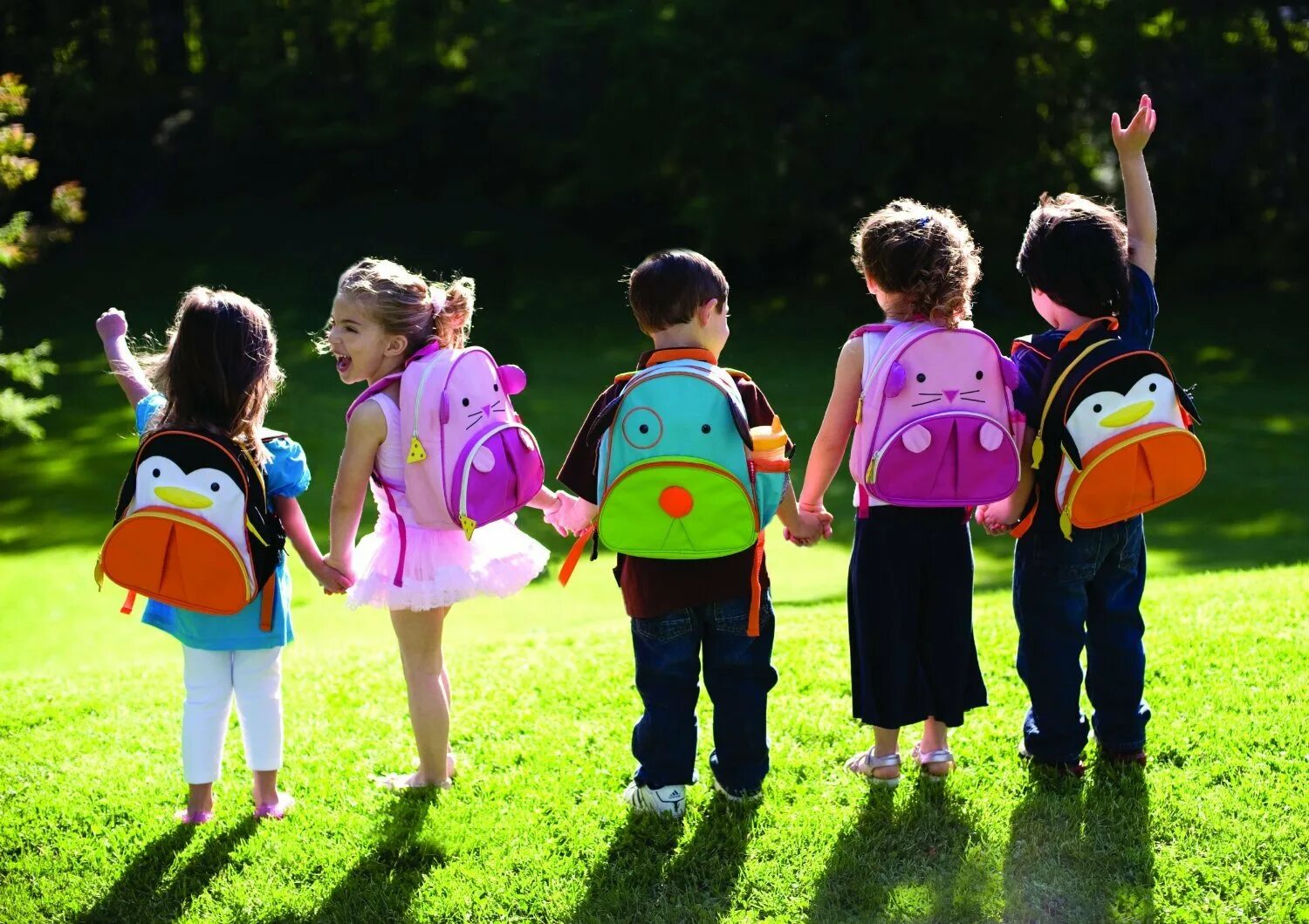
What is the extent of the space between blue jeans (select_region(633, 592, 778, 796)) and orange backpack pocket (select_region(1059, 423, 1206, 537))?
81cm

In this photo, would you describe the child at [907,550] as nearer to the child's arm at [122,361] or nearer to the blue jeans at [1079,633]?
the blue jeans at [1079,633]

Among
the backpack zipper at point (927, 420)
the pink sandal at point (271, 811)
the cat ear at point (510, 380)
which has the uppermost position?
the cat ear at point (510, 380)

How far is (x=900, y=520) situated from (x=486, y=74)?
50.6 feet

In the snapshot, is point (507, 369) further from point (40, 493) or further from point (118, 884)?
point (40, 493)

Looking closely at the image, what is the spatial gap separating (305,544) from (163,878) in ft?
2.93

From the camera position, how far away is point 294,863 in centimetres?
328

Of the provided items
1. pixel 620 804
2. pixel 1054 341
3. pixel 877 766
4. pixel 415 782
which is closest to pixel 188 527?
pixel 415 782

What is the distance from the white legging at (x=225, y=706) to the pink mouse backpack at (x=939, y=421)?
166 centimetres

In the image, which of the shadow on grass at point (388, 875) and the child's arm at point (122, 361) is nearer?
the shadow on grass at point (388, 875)

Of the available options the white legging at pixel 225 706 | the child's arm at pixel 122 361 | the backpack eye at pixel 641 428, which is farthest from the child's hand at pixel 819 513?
the child's arm at pixel 122 361

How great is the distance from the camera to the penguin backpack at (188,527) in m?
3.18

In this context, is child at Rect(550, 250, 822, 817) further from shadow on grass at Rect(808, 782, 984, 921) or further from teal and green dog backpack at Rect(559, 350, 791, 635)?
shadow on grass at Rect(808, 782, 984, 921)

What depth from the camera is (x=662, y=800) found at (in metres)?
3.40

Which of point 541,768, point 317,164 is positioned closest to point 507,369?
point 541,768
